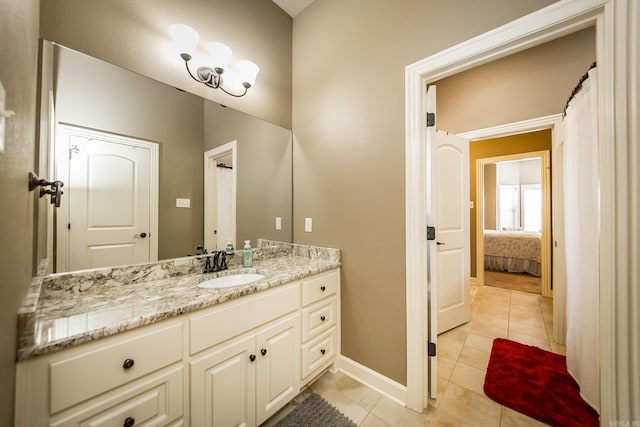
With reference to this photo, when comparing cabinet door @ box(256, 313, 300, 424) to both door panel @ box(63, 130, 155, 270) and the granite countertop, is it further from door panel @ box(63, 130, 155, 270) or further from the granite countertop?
door panel @ box(63, 130, 155, 270)

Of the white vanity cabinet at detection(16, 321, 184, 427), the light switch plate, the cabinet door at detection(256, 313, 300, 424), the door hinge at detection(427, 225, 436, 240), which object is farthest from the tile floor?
the light switch plate

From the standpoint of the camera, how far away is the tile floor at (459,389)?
139 cm

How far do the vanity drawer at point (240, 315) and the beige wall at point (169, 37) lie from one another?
143 cm

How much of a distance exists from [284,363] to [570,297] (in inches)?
87.1

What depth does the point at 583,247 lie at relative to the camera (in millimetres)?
1568

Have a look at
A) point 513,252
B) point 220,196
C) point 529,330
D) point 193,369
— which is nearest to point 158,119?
point 220,196

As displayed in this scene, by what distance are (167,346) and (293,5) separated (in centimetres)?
275

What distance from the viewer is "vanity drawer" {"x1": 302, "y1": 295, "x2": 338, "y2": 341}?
154 cm

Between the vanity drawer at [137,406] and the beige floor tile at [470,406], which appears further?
the beige floor tile at [470,406]

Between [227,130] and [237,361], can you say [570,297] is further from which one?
[227,130]

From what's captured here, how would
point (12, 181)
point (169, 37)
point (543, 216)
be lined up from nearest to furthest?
1. point (12, 181)
2. point (169, 37)
3. point (543, 216)

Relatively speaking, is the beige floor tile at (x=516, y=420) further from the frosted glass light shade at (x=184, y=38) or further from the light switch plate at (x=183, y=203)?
the frosted glass light shade at (x=184, y=38)

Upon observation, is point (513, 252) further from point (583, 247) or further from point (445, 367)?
point (445, 367)

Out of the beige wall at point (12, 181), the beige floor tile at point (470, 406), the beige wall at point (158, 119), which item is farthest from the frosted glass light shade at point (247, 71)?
the beige floor tile at point (470, 406)
